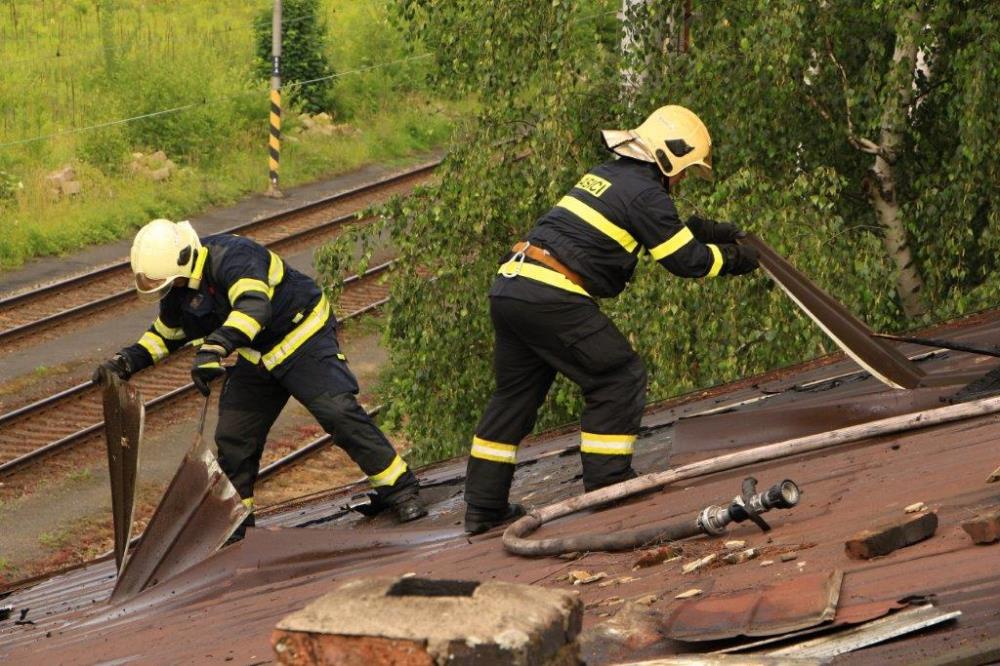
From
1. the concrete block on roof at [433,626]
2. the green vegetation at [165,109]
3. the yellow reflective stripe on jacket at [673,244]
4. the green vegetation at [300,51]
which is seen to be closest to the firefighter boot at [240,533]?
the yellow reflective stripe on jacket at [673,244]

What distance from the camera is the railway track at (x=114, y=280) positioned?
16.8 m

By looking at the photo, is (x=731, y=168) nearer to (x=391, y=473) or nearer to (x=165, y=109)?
(x=391, y=473)

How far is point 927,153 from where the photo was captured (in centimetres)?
980

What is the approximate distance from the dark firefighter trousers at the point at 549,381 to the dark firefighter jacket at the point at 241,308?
1.11 metres

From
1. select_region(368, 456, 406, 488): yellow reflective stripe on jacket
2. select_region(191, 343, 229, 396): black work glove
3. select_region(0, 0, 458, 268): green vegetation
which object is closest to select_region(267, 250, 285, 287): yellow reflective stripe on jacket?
select_region(191, 343, 229, 396): black work glove

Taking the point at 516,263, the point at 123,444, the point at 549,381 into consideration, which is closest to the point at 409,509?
the point at 549,381

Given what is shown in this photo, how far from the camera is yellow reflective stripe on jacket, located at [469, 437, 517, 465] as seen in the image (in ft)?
18.8

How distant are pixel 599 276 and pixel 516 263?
11.5 inches

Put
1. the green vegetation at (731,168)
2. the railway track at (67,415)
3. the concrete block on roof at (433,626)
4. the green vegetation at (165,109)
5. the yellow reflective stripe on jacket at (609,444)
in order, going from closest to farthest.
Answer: the concrete block on roof at (433,626) < the yellow reflective stripe on jacket at (609,444) < the green vegetation at (731,168) < the railway track at (67,415) < the green vegetation at (165,109)

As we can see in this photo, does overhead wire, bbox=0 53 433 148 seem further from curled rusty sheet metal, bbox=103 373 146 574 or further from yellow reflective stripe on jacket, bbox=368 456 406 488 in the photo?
yellow reflective stripe on jacket, bbox=368 456 406 488

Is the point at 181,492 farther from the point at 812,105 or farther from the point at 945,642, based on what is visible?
the point at 812,105

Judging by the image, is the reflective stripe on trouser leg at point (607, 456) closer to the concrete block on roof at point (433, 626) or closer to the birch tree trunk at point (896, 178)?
the concrete block on roof at point (433, 626)

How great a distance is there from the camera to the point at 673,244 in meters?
5.43

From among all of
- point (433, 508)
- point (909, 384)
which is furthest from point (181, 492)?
point (909, 384)
